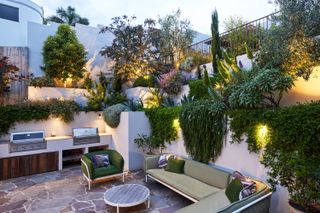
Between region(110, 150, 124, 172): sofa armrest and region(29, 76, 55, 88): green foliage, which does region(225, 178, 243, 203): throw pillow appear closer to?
region(110, 150, 124, 172): sofa armrest

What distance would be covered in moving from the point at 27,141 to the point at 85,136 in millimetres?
2085

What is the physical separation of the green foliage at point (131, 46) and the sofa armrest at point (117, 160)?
487 centimetres

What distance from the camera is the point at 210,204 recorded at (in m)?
4.23

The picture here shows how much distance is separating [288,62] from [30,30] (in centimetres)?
1196

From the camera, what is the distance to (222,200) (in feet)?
14.4

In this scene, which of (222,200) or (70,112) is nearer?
(222,200)

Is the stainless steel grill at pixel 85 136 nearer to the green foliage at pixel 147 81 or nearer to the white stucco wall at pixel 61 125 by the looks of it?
the white stucco wall at pixel 61 125

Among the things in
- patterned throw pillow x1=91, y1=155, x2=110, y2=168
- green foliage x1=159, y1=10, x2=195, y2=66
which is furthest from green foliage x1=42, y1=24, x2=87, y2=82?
patterned throw pillow x1=91, y1=155, x2=110, y2=168

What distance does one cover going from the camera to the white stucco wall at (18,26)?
12.8m

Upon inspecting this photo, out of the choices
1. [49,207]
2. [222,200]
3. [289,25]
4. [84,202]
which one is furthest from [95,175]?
[289,25]

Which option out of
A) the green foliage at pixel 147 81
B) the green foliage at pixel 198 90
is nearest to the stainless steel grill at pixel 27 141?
the green foliage at pixel 147 81

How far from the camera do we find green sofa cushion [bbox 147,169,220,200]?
4960mm

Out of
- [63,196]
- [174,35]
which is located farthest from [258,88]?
[174,35]

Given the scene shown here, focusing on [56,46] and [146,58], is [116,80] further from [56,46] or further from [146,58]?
[56,46]
